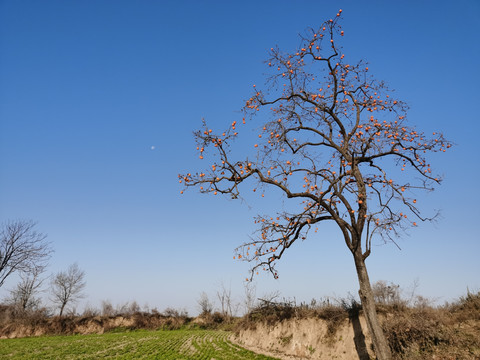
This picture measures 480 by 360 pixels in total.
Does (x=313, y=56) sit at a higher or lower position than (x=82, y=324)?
higher

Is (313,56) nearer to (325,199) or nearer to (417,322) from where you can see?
(325,199)

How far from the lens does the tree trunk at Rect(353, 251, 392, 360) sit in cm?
→ 896

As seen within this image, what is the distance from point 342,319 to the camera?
15.1 metres

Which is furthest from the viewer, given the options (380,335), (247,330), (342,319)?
(247,330)

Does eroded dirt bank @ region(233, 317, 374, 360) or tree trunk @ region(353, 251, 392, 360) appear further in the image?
eroded dirt bank @ region(233, 317, 374, 360)

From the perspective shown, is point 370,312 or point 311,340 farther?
point 311,340

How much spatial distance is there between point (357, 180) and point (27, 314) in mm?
54046

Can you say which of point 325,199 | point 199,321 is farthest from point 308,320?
point 199,321

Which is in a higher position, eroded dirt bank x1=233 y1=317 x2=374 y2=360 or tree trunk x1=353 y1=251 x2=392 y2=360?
tree trunk x1=353 y1=251 x2=392 y2=360

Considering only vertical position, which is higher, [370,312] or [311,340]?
[370,312]

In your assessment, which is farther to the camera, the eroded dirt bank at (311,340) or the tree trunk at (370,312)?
the eroded dirt bank at (311,340)

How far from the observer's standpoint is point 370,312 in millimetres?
9461

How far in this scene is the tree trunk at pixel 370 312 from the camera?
896cm

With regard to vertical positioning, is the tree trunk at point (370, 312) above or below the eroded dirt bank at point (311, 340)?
above
